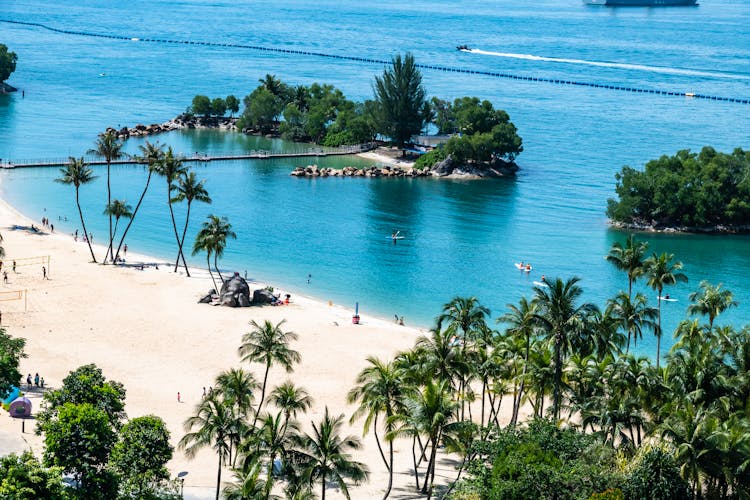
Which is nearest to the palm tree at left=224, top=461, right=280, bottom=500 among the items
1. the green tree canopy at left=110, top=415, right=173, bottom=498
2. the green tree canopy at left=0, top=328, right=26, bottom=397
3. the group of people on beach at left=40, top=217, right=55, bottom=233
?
the green tree canopy at left=110, top=415, right=173, bottom=498

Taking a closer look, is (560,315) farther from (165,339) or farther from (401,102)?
(401,102)

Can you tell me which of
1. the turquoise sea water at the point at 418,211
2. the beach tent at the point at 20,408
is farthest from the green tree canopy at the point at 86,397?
the turquoise sea water at the point at 418,211

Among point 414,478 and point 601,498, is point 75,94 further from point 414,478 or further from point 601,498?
point 601,498

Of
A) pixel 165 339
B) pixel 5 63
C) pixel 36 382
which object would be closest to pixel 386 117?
pixel 5 63

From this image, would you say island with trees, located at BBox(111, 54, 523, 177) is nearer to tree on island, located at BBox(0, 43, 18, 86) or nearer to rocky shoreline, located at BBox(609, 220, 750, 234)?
rocky shoreline, located at BBox(609, 220, 750, 234)

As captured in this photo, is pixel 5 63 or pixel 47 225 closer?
pixel 47 225

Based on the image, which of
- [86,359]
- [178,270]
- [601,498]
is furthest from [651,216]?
[601,498]
